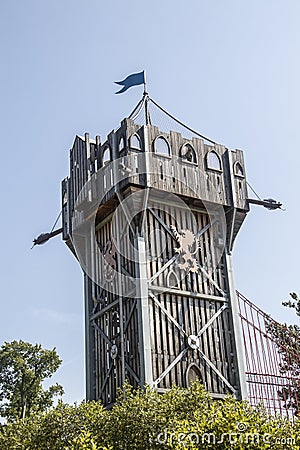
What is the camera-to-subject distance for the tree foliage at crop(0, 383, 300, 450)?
1191cm

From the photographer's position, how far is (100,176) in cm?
1997

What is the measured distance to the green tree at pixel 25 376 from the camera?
1188 inches

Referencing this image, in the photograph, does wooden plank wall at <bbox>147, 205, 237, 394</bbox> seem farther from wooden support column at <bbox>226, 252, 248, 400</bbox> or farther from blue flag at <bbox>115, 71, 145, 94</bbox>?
blue flag at <bbox>115, 71, 145, 94</bbox>

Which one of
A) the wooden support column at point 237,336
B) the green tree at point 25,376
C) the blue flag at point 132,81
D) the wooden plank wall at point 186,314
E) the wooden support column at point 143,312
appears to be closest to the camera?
the wooden support column at point 143,312

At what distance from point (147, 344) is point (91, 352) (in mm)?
2814

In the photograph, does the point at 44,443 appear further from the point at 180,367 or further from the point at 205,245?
the point at 205,245

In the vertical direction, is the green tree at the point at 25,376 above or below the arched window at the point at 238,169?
below

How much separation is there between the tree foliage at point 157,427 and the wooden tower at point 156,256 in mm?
2584

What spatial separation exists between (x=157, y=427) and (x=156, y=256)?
19.4 ft

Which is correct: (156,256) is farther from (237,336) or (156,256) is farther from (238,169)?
(238,169)

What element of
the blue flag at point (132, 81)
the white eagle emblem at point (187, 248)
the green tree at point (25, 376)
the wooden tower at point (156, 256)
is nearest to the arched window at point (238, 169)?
the wooden tower at point (156, 256)

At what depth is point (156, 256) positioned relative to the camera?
18922 mm

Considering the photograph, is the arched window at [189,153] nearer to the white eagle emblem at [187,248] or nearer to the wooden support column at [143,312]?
the white eagle emblem at [187,248]

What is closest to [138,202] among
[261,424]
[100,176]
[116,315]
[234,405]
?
[100,176]
